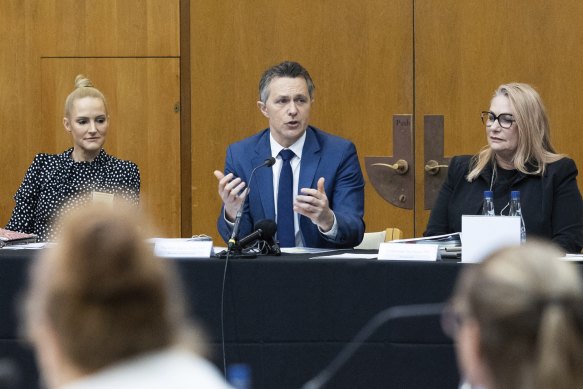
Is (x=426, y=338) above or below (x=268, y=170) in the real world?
below

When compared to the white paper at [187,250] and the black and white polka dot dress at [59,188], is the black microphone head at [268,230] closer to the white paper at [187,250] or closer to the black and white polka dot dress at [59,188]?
the white paper at [187,250]

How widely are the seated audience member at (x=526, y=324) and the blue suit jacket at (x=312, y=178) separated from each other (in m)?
3.01

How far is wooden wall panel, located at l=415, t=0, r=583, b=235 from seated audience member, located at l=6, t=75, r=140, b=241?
183 cm

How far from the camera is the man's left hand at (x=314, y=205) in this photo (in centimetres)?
400

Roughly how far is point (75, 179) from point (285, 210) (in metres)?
1.08

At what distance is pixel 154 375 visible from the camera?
124 cm

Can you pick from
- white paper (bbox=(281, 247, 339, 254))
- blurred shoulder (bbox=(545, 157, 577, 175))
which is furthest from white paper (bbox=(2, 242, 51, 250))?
blurred shoulder (bbox=(545, 157, 577, 175))

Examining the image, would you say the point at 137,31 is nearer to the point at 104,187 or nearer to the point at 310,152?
the point at 104,187

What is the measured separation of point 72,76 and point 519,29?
253cm

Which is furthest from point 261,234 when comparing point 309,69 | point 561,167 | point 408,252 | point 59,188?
point 309,69

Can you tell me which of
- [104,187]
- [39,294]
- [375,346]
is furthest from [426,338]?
[39,294]

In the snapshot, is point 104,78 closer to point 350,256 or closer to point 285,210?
point 285,210

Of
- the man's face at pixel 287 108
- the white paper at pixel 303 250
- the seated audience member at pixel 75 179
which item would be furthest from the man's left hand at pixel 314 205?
the seated audience member at pixel 75 179

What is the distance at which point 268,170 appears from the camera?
4.44 meters
